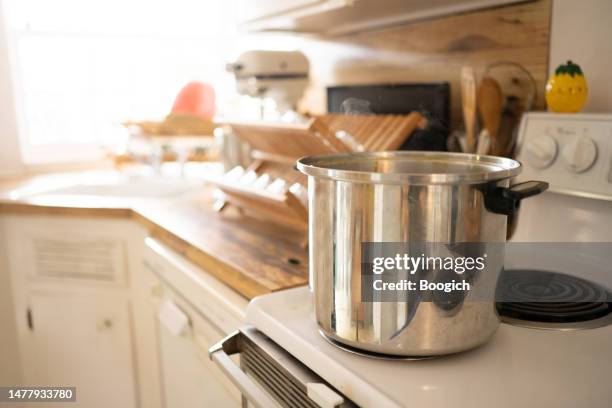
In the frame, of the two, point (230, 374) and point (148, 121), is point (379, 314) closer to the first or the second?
point (230, 374)

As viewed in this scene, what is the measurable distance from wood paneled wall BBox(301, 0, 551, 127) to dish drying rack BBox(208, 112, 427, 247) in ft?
0.61

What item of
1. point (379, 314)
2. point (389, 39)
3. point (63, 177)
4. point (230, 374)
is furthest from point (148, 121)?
point (379, 314)

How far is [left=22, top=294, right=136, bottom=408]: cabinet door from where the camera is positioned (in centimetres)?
165

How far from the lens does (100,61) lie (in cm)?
239

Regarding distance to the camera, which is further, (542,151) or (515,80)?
(515,80)

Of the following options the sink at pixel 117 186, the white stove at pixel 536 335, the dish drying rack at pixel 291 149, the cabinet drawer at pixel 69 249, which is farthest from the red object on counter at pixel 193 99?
the white stove at pixel 536 335

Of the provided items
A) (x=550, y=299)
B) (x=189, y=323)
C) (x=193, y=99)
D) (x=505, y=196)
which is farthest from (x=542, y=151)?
(x=193, y=99)

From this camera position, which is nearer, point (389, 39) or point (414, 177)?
point (414, 177)

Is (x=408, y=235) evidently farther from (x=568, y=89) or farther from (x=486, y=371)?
(x=568, y=89)

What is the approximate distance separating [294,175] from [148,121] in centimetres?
90

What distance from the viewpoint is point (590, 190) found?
0.88 metres

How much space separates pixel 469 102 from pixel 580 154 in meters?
0.27

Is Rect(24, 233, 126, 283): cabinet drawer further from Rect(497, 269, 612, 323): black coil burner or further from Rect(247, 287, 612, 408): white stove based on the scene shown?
Rect(497, 269, 612, 323): black coil burner

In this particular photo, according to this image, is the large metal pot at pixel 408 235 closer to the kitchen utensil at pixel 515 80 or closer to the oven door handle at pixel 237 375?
the oven door handle at pixel 237 375
